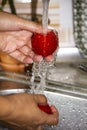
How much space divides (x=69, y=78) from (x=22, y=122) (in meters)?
0.44

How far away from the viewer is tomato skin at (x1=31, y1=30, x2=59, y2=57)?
2.78ft

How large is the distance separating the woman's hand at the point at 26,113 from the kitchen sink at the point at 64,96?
0.94 ft

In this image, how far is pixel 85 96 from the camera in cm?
102

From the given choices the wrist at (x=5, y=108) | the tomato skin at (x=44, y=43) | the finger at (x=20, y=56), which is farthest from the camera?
the finger at (x=20, y=56)

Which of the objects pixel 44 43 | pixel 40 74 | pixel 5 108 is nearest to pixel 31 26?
pixel 44 43

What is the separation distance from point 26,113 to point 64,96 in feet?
1.16

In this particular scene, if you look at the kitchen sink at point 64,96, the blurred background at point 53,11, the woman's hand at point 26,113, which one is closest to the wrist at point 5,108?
the woman's hand at point 26,113

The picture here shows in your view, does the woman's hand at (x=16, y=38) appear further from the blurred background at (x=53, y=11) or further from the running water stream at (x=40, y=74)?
the blurred background at (x=53, y=11)

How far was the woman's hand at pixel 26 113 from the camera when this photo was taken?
2.20ft

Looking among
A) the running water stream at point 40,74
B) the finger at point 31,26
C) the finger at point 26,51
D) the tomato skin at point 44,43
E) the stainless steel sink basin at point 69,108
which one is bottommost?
the stainless steel sink basin at point 69,108

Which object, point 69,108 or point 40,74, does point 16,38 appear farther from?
point 69,108

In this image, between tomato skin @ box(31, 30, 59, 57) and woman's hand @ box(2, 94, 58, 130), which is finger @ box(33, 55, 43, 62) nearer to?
tomato skin @ box(31, 30, 59, 57)

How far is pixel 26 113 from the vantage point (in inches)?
27.1

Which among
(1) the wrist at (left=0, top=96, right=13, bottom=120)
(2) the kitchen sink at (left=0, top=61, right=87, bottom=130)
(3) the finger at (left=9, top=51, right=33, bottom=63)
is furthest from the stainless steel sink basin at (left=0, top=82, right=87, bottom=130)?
(1) the wrist at (left=0, top=96, right=13, bottom=120)
